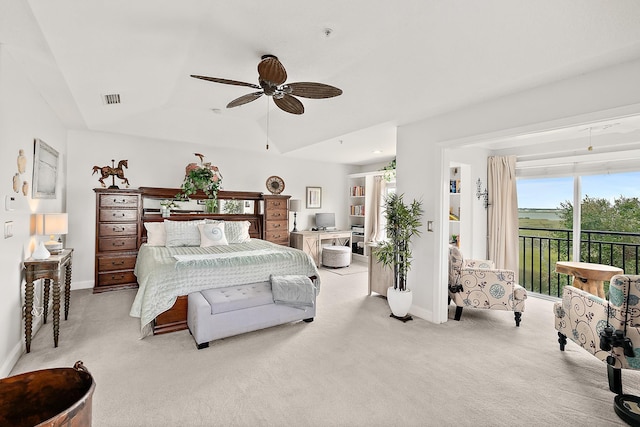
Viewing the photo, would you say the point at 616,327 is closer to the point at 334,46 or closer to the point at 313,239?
the point at 334,46

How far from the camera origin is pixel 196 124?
5234 millimetres

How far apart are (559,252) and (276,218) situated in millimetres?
4984

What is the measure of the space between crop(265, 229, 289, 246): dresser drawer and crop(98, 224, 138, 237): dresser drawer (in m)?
2.29

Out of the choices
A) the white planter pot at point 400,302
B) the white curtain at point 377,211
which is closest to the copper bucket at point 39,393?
the white planter pot at point 400,302

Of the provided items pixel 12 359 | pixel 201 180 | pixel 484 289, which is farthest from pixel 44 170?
pixel 484 289

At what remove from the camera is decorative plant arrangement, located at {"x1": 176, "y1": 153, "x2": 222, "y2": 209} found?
542 cm

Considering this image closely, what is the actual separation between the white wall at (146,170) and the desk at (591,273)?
4.89m

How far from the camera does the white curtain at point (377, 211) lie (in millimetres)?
7176

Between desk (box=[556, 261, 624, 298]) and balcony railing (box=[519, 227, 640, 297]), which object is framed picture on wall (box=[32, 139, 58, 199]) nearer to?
desk (box=[556, 261, 624, 298])

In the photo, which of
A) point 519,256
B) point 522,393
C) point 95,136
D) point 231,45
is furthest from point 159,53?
point 519,256

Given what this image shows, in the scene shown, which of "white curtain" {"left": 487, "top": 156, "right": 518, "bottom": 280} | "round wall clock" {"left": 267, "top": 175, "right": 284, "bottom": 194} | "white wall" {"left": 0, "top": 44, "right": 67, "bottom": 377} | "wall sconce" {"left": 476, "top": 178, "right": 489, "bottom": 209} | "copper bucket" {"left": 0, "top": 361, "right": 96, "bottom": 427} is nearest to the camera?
"copper bucket" {"left": 0, "top": 361, "right": 96, "bottom": 427}

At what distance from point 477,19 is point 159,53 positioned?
9.05 ft

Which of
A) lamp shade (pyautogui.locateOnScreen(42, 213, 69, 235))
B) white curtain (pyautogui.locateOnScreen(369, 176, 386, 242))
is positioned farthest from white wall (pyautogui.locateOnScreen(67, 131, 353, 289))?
lamp shade (pyautogui.locateOnScreen(42, 213, 69, 235))

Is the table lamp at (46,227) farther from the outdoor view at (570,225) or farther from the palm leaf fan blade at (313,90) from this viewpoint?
the outdoor view at (570,225)
